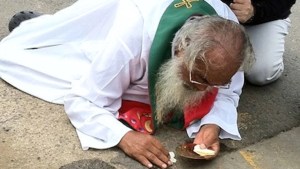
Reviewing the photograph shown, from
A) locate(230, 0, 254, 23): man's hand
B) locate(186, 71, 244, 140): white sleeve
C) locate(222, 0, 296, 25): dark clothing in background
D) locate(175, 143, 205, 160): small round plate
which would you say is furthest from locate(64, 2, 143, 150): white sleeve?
locate(222, 0, 296, 25): dark clothing in background

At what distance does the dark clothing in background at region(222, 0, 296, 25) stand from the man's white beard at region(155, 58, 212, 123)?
2.67 ft

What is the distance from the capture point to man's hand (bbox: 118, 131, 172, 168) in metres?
2.66

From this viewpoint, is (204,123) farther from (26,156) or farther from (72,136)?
(26,156)

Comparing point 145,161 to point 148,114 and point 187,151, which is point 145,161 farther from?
point 148,114

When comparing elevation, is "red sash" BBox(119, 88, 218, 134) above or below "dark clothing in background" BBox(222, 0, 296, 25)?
below

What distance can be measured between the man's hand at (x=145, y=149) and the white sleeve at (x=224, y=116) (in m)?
0.28

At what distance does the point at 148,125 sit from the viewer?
2910 millimetres

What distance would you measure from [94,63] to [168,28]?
0.40m

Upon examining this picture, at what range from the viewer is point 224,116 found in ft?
9.56

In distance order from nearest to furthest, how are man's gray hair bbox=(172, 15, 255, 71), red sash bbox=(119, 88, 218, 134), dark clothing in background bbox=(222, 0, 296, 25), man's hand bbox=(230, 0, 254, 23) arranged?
man's gray hair bbox=(172, 15, 255, 71) → red sash bbox=(119, 88, 218, 134) → man's hand bbox=(230, 0, 254, 23) → dark clothing in background bbox=(222, 0, 296, 25)

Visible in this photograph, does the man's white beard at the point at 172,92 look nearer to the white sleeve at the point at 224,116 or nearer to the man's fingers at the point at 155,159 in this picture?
the white sleeve at the point at 224,116

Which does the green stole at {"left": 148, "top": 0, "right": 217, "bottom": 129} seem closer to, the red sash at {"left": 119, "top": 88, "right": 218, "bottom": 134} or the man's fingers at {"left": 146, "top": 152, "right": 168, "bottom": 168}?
the red sash at {"left": 119, "top": 88, "right": 218, "bottom": 134}

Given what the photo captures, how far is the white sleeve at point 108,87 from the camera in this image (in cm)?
268

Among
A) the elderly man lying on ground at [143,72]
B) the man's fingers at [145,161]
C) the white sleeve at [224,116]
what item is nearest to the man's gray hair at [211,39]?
the elderly man lying on ground at [143,72]
